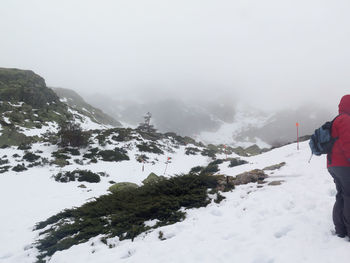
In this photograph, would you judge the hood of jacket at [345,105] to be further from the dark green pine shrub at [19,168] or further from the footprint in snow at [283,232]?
the dark green pine shrub at [19,168]

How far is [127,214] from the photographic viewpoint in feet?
19.4

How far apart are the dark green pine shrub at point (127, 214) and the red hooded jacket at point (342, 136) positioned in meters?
3.83

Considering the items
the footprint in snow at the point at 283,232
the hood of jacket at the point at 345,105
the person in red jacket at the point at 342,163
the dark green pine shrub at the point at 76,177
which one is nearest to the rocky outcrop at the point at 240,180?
the footprint in snow at the point at 283,232

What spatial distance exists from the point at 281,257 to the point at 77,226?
5.52 metres

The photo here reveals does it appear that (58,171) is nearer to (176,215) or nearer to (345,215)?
Result: (176,215)

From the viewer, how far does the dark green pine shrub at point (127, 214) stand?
5352mm

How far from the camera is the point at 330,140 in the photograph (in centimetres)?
337

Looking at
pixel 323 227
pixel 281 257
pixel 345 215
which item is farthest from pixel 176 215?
pixel 345 215

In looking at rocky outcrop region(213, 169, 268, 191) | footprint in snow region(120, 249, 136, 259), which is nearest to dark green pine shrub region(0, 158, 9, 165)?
footprint in snow region(120, 249, 136, 259)

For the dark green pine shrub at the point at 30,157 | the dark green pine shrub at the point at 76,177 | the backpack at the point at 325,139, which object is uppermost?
the dark green pine shrub at the point at 30,157

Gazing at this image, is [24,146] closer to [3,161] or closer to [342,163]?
[3,161]

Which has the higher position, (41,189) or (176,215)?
(41,189)

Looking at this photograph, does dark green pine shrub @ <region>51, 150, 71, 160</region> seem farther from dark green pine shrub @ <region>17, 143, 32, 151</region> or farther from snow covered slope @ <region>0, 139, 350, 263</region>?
snow covered slope @ <region>0, 139, 350, 263</region>

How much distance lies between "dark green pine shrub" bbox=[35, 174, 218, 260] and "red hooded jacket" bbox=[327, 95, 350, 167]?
151 inches
